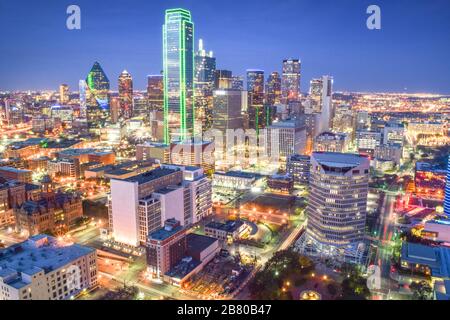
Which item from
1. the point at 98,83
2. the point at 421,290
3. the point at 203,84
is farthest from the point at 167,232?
the point at 98,83

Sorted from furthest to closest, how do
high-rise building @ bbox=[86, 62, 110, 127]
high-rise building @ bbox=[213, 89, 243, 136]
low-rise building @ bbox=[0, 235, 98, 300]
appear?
high-rise building @ bbox=[86, 62, 110, 127] → high-rise building @ bbox=[213, 89, 243, 136] → low-rise building @ bbox=[0, 235, 98, 300]

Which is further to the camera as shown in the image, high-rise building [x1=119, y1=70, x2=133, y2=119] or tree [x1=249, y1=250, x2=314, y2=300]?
high-rise building [x1=119, y1=70, x2=133, y2=119]

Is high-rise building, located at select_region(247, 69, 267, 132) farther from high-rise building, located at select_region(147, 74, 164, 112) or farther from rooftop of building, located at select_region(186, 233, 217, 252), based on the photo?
rooftop of building, located at select_region(186, 233, 217, 252)

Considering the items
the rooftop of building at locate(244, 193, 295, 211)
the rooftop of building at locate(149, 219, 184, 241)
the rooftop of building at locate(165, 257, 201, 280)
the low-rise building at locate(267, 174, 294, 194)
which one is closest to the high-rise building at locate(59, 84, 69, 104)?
the low-rise building at locate(267, 174, 294, 194)

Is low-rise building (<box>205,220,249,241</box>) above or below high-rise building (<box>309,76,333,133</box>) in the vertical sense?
below

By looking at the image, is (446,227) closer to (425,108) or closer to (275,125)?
(275,125)

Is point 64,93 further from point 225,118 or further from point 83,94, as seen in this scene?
point 225,118

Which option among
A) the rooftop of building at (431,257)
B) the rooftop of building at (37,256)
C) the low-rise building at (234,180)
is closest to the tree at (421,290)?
the rooftop of building at (431,257)

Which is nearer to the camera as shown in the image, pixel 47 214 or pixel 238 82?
pixel 47 214
